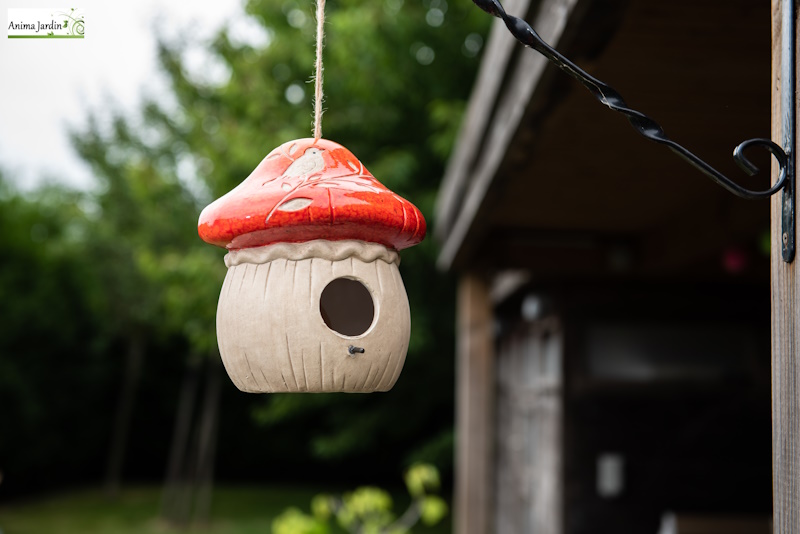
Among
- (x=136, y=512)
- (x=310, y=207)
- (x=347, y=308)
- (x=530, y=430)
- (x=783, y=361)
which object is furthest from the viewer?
(x=136, y=512)

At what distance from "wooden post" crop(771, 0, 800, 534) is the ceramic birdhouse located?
43cm

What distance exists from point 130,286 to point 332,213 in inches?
362

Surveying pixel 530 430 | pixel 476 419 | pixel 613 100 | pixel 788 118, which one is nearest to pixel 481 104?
pixel 613 100

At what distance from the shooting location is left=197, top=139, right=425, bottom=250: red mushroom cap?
39.1 inches

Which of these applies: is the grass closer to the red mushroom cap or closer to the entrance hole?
the entrance hole

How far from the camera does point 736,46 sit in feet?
5.01

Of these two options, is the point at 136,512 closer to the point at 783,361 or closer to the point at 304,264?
the point at 304,264

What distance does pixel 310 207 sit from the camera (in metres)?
0.99

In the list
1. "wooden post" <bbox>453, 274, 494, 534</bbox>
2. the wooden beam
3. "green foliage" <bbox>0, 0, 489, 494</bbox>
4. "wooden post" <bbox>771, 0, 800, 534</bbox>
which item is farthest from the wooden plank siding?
"wooden post" <bbox>771, 0, 800, 534</bbox>

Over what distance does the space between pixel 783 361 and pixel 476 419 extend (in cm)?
302

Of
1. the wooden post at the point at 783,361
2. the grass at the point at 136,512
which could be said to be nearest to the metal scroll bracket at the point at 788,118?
the wooden post at the point at 783,361

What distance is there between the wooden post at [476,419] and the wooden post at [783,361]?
294 centimetres

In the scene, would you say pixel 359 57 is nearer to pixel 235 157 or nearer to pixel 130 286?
pixel 235 157

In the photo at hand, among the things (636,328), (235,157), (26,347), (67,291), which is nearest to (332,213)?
(636,328)
